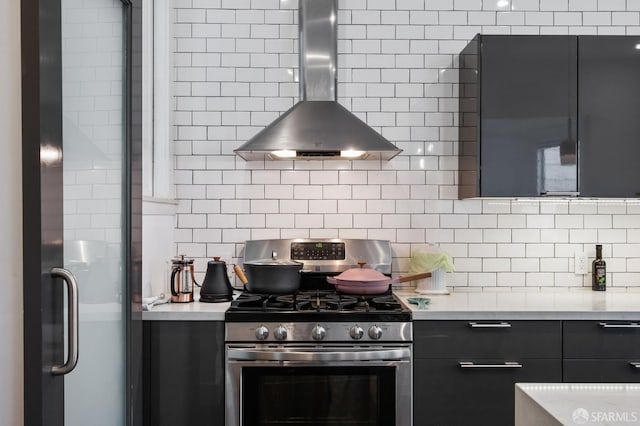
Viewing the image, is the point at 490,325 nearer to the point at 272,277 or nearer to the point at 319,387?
the point at 319,387

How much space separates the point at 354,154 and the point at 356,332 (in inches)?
39.5

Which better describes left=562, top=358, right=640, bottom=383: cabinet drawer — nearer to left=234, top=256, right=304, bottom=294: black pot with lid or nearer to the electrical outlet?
the electrical outlet

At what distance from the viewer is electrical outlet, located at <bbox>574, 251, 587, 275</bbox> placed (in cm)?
326

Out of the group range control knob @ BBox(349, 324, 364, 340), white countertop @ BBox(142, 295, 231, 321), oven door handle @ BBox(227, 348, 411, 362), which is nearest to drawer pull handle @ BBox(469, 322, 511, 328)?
oven door handle @ BBox(227, 348, 411, 362)

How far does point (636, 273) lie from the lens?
10.7 ft

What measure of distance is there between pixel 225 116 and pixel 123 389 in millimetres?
1625

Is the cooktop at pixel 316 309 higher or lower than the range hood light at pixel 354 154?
lower

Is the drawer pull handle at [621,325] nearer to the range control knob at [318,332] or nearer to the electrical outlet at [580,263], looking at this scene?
the electrical outlet at [580,263]

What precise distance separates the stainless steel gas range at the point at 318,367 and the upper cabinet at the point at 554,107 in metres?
1.02

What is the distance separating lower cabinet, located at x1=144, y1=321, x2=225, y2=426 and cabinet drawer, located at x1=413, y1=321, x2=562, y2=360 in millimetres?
926

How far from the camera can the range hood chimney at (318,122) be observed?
2764mm

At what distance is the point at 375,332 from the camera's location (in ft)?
8.20

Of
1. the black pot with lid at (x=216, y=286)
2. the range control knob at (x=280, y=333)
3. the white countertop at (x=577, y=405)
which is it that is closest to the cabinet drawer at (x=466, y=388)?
the range control knob at (x=280, y=333)

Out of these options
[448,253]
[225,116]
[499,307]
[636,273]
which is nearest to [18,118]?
Answer: [225,116]
